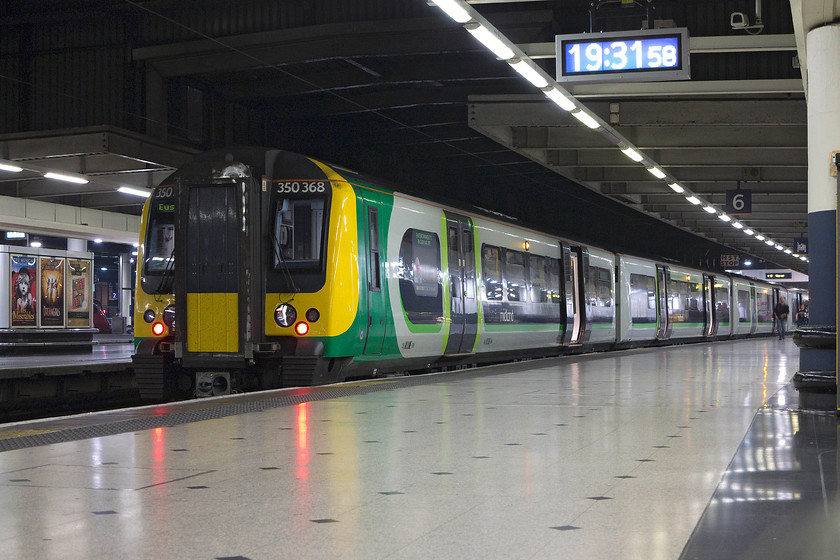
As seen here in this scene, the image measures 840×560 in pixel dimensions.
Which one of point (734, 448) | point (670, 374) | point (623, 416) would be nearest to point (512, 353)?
point (670, 374)

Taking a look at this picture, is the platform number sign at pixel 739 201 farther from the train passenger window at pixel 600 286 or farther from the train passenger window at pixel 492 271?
the train passenger window at pixel 492 271

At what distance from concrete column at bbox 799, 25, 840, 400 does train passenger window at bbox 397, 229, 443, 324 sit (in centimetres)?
613

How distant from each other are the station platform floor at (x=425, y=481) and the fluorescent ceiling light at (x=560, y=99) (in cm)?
580

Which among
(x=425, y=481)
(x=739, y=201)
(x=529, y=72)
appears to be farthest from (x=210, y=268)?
(x=739, y=201)

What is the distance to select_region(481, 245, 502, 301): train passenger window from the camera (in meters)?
17.9

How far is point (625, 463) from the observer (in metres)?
6.43

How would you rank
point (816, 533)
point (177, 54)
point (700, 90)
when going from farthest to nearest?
point (177, 54) < point (700, 90) < point (816, 533)

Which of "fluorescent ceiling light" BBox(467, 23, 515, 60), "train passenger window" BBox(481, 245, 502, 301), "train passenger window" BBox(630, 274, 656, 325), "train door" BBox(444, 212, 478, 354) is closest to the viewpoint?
"fluorescent ceiling light" BBox(467, 23, 515, 60)

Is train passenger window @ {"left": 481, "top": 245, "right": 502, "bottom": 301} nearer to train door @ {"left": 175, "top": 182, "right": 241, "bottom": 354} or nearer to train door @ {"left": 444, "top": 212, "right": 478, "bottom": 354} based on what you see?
train door @ {"left": 444, "top": 212, "right": 478, "bottom": 354}

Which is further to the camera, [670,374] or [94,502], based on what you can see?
[670,374]

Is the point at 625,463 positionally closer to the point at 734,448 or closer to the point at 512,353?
the point at 734,448

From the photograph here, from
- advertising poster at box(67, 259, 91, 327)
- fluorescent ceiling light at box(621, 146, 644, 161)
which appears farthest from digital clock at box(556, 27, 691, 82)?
advertising poster at box(67, 259, 91, 327)

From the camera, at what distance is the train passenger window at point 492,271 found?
58.9 ft

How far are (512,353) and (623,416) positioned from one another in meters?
11.0
